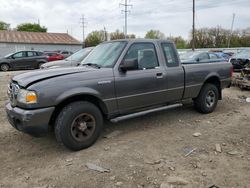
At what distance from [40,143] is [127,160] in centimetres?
180

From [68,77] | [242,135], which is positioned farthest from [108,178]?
[242,135]

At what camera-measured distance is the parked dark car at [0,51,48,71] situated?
1961cm

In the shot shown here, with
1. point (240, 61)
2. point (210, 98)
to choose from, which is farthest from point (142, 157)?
point (240, 61)

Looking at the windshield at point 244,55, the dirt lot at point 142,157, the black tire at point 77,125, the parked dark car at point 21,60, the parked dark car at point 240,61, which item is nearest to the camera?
the dirt lot at point 142,157

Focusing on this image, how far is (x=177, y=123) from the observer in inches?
237

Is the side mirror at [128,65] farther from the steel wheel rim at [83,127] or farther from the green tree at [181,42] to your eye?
the green tree at [181,42]

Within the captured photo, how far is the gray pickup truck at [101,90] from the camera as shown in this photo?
13.4ft

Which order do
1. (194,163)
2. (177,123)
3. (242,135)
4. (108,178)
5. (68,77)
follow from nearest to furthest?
(108,178) < (194,163) < (68,77) < (242,135) < (177,123)

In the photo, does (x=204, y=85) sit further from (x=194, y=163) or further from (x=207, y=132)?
(x=194, y=163)

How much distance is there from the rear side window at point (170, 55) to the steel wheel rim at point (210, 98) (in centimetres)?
150

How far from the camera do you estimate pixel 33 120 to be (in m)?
3.98

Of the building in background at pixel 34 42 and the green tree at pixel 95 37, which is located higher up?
the green tree at pixel 95 37

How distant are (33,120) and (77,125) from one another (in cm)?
75

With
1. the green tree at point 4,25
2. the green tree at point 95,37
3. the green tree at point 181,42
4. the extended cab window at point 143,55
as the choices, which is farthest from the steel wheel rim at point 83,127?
the green tree at point 4,25
